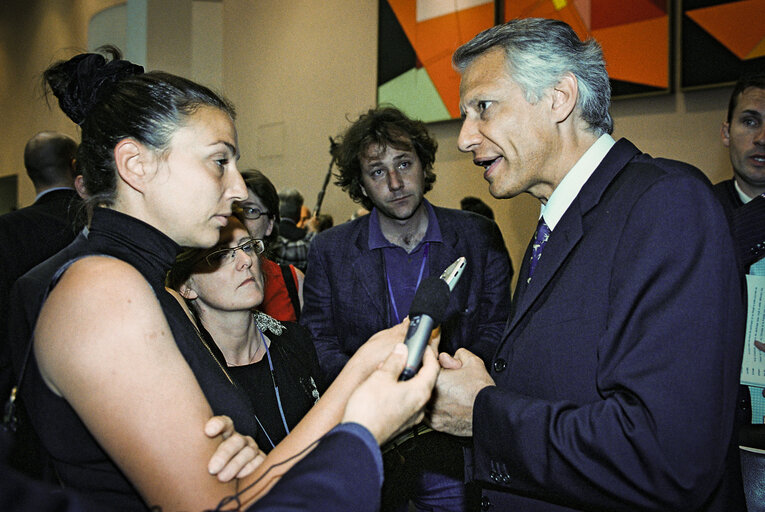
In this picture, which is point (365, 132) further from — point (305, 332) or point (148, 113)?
point (148, 113)

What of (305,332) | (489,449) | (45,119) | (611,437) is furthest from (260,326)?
(45,119)

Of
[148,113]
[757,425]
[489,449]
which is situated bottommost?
[757,425]

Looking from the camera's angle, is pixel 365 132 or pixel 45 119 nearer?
pixel 365 132

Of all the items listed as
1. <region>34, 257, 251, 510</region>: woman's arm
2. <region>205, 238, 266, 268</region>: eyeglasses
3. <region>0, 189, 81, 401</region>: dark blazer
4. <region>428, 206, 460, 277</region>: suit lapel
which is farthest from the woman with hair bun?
<region>0, 189, 81, 401</region>: dark blazer

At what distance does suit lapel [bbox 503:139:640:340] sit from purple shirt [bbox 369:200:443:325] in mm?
1178

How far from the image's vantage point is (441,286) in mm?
1207

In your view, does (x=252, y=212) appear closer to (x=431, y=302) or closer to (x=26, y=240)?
(x=26, y=240)

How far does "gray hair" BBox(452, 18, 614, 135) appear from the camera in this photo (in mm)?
1566

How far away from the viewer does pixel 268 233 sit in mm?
3057

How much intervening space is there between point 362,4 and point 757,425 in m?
5.64

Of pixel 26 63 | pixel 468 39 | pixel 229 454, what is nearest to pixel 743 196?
pixel 229 454

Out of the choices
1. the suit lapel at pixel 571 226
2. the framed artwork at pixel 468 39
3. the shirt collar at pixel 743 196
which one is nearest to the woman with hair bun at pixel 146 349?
the suit lapel at pixel 571 226

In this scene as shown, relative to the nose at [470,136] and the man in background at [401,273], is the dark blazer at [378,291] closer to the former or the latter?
the man in background at [401,273]

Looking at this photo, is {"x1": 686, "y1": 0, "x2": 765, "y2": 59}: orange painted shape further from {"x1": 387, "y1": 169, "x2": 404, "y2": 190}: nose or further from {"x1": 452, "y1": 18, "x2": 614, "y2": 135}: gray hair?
{"x1": 452, "y1": 18, "x2": 614, "y2": 135}: gray hair
